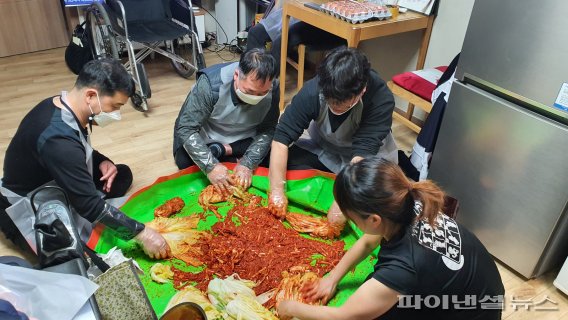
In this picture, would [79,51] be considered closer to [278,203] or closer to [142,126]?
[142,126]

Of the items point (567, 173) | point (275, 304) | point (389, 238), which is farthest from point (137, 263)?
point (567, 173)

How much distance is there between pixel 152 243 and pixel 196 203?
425 mm

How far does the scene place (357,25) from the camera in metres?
2.45

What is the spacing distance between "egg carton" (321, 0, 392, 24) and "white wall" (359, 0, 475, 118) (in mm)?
364

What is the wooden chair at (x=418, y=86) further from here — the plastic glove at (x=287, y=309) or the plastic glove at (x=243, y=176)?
the plastic glove at (x=287, y=309)

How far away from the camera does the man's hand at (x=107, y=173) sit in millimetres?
2016

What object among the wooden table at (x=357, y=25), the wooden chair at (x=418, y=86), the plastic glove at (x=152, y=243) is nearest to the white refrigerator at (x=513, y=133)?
the wooden chair at (x=418, y=86)

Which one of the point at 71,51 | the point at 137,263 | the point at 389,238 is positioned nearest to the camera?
the point at 389,238

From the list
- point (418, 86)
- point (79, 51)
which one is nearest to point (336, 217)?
point (418, 86)

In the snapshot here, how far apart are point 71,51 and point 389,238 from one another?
3.34 meters

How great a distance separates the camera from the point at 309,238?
1.90 m

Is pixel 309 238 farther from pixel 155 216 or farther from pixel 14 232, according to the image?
pixel 14 232

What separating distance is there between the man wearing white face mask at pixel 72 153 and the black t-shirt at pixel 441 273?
98 cm

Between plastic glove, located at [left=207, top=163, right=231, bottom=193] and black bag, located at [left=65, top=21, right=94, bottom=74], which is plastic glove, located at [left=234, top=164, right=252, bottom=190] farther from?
black bag, located at [left=65, top=21, right=94, bottom=74]
